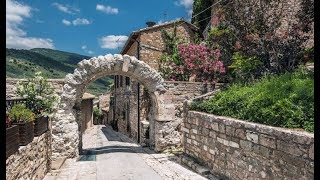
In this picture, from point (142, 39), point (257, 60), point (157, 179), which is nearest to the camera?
point (157, 179)

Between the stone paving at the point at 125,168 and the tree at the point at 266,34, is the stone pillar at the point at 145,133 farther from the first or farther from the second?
the tree at the point at 266,34

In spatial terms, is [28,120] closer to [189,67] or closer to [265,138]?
[265,138]

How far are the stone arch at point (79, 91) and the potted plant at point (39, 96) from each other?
269 centimetres

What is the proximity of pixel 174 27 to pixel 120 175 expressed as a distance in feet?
37.4

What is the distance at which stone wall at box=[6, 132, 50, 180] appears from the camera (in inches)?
229

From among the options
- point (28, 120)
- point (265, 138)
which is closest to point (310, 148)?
point (265, 138)

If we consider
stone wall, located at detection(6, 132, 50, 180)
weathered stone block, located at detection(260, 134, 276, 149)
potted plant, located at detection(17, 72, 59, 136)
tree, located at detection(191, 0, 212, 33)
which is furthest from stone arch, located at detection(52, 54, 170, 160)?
tree, located at detection(191, 0, 212, 33)

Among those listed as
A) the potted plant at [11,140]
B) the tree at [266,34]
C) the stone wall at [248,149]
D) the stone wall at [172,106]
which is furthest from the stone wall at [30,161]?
the tree at [266,34]

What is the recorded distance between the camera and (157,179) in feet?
29.2

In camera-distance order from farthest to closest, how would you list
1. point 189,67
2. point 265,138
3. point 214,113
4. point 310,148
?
1. point 189,67
2. point 214,113
3. point 265,138
4. point 310,148

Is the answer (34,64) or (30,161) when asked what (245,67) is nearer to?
(30,161)

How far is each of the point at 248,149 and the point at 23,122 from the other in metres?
4.58

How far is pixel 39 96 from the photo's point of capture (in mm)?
8984

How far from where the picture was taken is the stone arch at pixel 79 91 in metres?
12.4
